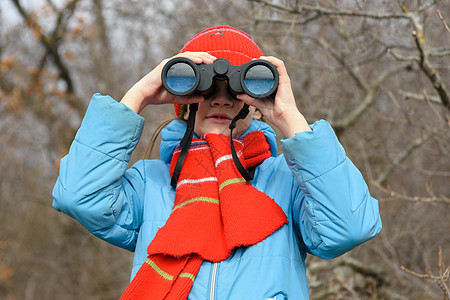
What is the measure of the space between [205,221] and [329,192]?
0.45 metres

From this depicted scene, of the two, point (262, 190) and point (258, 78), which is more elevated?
point (258, 78)

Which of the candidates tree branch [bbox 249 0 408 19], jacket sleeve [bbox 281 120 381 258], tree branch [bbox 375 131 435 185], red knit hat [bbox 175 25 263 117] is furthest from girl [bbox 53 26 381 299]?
tree branch [bbox 375 131 435 185]

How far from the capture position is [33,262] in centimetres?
830

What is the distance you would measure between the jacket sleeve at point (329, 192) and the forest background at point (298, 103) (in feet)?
2.44

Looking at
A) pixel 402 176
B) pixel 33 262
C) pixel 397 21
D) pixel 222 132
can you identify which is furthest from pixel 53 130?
pixel 222 132

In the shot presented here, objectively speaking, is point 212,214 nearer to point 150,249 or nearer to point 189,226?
point 189,226

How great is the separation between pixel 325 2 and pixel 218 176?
1.94 m

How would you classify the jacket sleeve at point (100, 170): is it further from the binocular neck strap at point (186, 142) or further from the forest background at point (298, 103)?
the forest background at point (298, 103)

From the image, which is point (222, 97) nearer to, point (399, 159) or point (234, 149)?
point (234, 149)

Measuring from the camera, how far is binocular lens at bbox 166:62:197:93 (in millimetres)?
1995

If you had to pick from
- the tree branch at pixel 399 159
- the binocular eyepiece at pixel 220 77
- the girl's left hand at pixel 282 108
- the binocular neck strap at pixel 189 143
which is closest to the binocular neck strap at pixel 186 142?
the binocular neck strap at pixel 189 143

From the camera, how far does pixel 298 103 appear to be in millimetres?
5094

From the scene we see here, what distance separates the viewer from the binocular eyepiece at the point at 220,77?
6.45ft

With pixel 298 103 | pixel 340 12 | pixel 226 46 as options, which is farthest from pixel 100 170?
pixel 298 103
